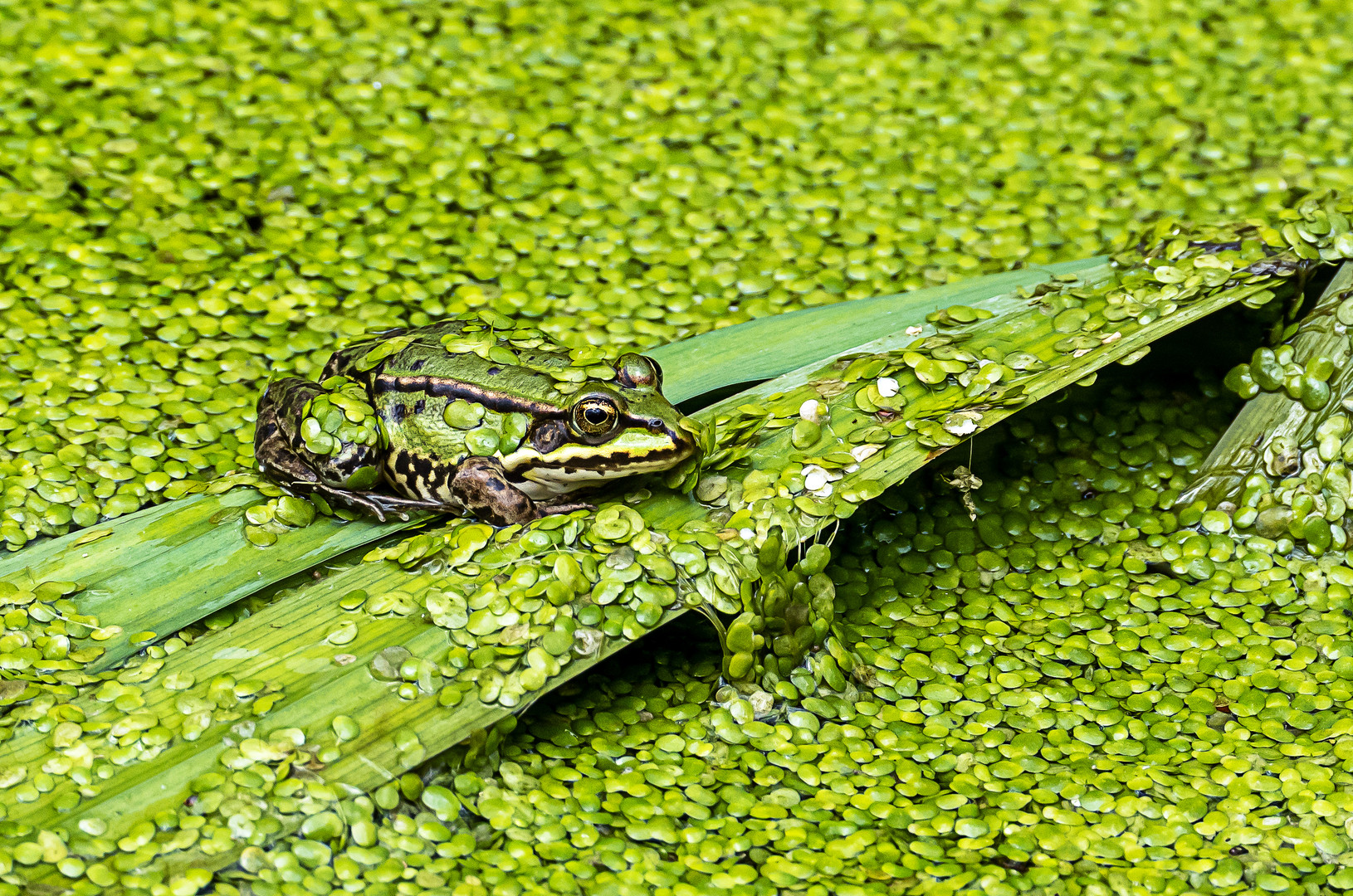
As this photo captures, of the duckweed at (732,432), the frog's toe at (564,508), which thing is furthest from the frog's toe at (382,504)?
the frog's toe at (564,508)

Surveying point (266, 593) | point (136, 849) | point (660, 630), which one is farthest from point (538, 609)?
point (136, 849)

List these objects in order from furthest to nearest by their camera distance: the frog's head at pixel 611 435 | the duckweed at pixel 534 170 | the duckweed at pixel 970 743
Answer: the duckweed at pixel 534 170
the frog's head at pixel 611 435
the duckweed at pixel 970 743

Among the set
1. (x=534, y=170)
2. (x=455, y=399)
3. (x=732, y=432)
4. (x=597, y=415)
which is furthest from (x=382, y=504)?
(x=534, y=170)

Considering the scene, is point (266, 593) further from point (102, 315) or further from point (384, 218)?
point (384, 218)

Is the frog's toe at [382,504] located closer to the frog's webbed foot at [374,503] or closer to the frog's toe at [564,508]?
the frog's webbed foot at [374,503]

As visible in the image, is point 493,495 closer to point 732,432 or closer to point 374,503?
point 374,503

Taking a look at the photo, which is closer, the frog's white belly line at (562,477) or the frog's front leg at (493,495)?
the frog's white belly line at (562,477)

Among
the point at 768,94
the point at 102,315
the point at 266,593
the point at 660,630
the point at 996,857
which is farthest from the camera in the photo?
the point at 768,94
